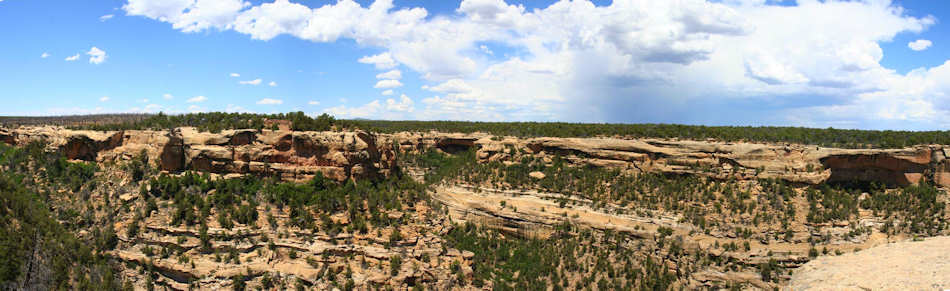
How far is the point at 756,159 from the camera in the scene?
35938 mm

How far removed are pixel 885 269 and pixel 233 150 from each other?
1572 inches

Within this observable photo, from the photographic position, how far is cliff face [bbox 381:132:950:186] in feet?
111

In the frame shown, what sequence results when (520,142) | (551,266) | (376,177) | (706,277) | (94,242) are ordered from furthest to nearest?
1. (520,142)
2. (376,177)
3. (551,266)
4. (706,277)
5. (94,242)

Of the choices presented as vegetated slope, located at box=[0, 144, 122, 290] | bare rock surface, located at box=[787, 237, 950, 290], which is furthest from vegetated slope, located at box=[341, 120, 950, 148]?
vegetated slope, located at box=[0, 144, 122, 290]

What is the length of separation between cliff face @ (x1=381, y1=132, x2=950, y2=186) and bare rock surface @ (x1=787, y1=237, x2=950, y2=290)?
661 centimetres

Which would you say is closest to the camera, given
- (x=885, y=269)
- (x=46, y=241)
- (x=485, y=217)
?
(x=885, y=269)

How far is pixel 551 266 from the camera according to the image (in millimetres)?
31094

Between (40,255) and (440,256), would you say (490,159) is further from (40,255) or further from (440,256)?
(40,255)

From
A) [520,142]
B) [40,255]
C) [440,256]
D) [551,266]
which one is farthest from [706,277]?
[40,255]

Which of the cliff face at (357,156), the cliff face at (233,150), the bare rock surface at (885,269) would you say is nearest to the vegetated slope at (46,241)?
the cliff face at (233,150)

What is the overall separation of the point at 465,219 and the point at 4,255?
27.2 meters

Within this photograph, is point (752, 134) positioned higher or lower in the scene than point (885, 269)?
higher

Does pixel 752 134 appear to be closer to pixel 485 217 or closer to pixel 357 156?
pixel 485 217

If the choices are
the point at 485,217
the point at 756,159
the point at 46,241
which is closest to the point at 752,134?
the point at 756,159
